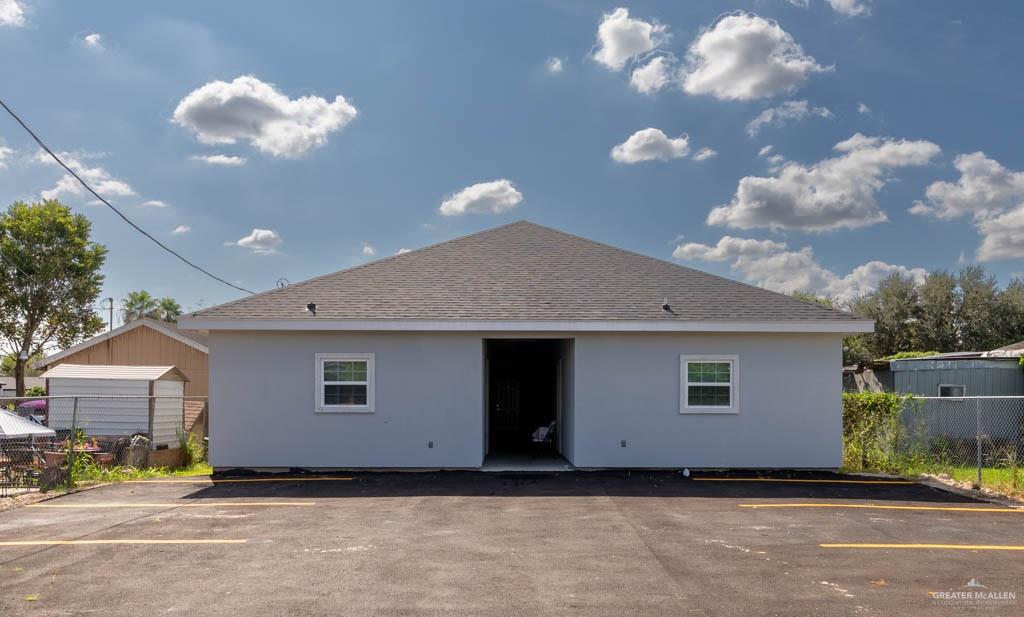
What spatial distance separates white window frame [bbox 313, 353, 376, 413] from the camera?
13.4 meters

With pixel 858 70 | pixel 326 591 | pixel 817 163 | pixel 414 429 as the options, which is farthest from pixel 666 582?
pixel 817 163

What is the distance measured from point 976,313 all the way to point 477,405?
118 feet

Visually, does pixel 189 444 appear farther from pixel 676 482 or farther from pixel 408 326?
pixel 676 482

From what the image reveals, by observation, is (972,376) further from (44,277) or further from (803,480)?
(44,277)

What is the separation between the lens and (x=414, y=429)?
528 inches

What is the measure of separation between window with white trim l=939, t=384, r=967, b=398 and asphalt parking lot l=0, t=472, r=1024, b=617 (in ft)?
29.4

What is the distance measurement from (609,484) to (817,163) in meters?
→ 14.2

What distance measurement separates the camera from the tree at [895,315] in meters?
39.8

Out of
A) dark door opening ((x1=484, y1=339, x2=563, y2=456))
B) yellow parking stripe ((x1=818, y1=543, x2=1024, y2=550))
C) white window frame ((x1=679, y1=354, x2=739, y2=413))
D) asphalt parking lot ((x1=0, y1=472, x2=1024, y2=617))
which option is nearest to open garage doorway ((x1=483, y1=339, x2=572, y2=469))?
dark door opening ((x1=484, y1=339, x2=563, y2=456))

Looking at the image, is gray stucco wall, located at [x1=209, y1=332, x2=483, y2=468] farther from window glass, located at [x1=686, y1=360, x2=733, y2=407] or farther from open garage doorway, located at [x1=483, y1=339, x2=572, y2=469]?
open garage doorway, located at [x1=483, y1=339, x2=572, y2=469]

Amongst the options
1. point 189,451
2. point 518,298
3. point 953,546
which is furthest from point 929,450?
point 189,451

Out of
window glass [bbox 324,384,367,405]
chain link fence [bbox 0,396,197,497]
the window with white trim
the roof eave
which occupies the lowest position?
chain link fence [bbox 0,396,197,497]

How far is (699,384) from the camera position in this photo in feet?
44.5

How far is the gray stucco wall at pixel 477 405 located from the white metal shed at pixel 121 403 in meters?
3.71
